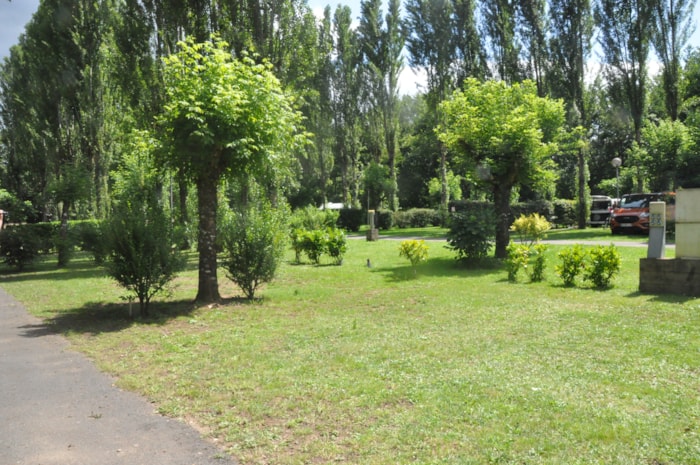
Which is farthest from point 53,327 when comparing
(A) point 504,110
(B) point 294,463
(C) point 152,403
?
(A) point 504,110

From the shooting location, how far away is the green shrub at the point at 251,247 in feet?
31.0

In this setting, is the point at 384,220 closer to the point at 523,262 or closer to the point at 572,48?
the point at 572,48

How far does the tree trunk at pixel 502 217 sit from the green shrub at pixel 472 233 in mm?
1005

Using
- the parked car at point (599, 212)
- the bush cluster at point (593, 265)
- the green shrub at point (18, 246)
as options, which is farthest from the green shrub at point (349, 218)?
the bush cluster at point (593, 265)

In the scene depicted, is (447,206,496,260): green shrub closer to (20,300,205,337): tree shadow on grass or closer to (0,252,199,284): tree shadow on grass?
(20,300,205,337): tree shadow on grass

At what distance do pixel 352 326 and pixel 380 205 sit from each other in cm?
3503

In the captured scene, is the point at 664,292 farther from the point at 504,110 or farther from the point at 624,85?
the point at 624,85

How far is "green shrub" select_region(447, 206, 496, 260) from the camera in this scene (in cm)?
1335

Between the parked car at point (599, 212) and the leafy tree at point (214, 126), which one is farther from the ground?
the leafy tree at point (214, 126)

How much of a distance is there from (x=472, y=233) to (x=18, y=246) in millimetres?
15651

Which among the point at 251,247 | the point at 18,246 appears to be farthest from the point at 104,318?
the point at 18,246

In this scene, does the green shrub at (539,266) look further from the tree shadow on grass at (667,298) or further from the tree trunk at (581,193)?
the tree trunk at (581,193)

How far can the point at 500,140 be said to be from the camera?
543 inches

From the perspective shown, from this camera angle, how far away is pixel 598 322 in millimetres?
6895
